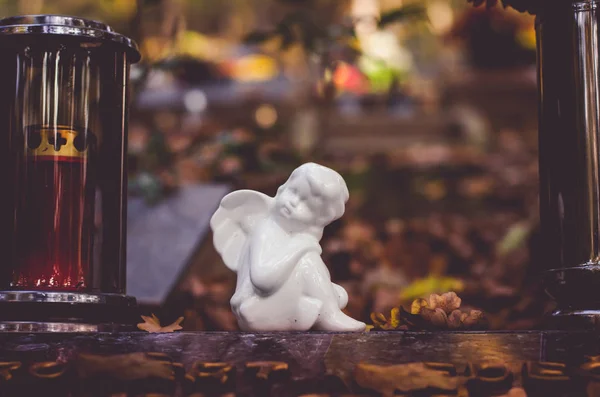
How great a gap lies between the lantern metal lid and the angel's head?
1.39ft

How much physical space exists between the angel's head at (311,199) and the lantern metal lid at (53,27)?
16.7 inches

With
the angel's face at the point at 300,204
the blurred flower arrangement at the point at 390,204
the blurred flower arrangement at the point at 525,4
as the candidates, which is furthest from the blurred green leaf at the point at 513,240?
the angel's face at the point at 300,204

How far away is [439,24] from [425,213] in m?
3.73

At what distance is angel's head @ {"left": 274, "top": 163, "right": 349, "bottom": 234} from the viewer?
1333 mm

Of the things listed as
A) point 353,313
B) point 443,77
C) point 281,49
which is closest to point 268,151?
point 281,49

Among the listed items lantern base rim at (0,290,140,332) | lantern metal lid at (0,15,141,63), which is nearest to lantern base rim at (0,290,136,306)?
lantern base rim at (0,290,140,332)

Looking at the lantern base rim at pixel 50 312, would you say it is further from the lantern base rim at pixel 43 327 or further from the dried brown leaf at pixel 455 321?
the dried brown leaf at pixel 455 321

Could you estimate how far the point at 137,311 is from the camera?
1.52 metres

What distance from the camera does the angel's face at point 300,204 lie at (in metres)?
1.34

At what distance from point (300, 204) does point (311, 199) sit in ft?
0.07

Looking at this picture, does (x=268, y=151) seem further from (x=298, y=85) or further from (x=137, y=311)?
(x=298, y=85)

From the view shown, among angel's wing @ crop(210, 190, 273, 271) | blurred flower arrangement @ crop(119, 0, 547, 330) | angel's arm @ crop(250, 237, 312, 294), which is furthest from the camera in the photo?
blurred flower arrangement @ crop(119, 0, 547, 330)

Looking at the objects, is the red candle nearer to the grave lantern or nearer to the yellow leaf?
the grave lantern

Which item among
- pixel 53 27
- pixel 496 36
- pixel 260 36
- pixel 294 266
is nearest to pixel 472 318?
pixel 294 266
